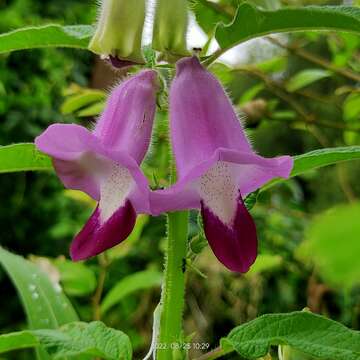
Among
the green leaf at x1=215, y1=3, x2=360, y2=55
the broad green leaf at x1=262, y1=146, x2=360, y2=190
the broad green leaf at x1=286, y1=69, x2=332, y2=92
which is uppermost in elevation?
the green leaf at x1=215, y1=3, x2=360, y2=55

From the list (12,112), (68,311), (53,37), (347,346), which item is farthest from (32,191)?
(347,346)

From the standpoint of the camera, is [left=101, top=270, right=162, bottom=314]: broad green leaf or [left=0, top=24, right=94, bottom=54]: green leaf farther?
[left=101, top=270, right=162, bottom=314]: broad green leaf

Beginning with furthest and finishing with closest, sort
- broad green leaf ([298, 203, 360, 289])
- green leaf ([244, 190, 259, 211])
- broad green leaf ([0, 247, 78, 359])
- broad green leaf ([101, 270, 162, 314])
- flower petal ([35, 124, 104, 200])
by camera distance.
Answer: broad green leaf ([101, 270, 162, 314]) → broad green leaf ([0, 247, 78, 359]) → green leaf ([244, 190, 259, 211]) → flower petal ([35, 124, 104, 200]) → broad green leaf ([298, 203, 360, 289])

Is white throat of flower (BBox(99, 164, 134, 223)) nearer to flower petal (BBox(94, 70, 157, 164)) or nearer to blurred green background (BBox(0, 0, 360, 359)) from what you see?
flower petal (BBox(94, 70, 157, 164))

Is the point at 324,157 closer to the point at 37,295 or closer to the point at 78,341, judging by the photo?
the point at 78,341

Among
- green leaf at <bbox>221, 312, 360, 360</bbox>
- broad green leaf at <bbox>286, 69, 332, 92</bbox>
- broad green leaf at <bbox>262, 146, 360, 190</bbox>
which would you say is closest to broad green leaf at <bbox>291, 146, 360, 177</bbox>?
broad green leaf at <bbox>262, 146, 360, 190</bbox>

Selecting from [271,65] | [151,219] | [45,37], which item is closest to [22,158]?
[45,37]

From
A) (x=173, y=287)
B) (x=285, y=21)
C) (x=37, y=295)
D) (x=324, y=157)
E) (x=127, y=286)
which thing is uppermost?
(x=285, y=21)
